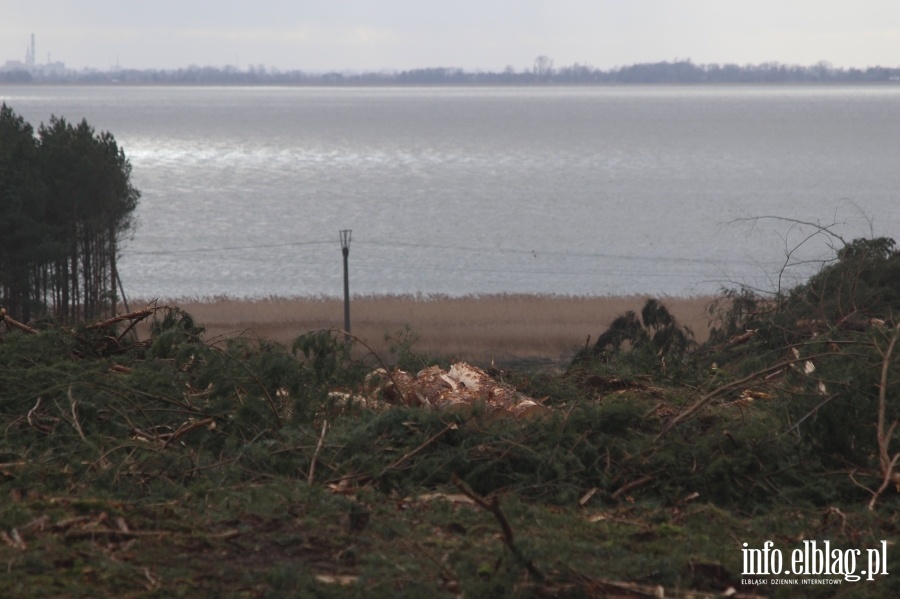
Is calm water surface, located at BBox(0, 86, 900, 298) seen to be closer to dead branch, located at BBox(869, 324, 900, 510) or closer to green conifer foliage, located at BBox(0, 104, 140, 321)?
green conifer foliage, located at BBox(0, 104, 140, 321)

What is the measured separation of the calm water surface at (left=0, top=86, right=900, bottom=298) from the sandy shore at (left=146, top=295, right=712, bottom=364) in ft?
13.9

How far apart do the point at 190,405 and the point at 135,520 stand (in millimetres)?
2031

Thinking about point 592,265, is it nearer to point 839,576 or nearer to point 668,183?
point 668,183

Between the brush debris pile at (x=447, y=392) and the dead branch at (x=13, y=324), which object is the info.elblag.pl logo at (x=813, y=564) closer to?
the brush debris pile at (x=447, y=392)

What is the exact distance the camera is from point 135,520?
4.36 meters

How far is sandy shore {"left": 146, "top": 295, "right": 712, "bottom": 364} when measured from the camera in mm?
28109

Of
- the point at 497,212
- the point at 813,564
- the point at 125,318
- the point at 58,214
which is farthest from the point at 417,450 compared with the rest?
the point at 497,212

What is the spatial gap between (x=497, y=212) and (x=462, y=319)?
36.9 meters

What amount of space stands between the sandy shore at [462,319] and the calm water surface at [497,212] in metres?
4.23

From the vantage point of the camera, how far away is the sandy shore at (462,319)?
2811cm

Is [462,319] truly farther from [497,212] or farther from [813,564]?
[497,212]

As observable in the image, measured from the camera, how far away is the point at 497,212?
2677 inches

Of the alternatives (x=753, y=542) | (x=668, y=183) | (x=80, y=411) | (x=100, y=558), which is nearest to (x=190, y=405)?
(x=80, y=411)

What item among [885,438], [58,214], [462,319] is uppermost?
[885,438]
